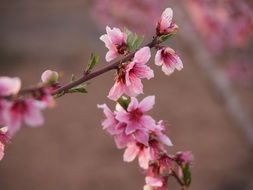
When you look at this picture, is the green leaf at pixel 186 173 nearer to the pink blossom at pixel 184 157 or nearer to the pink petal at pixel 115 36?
the pink blossom at pixel 184 157

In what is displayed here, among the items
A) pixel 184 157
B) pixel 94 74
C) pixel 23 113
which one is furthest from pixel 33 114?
pixel 184 157

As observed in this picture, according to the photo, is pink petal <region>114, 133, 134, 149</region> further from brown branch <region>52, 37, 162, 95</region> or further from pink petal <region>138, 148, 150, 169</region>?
brown branch <region>52, 37, 162, 95</region>

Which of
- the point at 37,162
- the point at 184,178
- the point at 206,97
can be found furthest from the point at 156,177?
the point at 206,97

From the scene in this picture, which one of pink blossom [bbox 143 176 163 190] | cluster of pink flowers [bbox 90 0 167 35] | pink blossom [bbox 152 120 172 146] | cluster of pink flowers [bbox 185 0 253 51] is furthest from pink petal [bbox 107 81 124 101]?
cluster of pink flowers [bbox 90 0 167 35]

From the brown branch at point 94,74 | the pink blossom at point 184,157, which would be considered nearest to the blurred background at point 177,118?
the pink blossom at point 184,157

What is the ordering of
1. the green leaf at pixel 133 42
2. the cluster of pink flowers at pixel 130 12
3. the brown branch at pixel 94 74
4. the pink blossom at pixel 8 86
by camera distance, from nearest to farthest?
the pink blossom at pixel 8 86 < the brown branch at pixel 94 74 < the green leaf at pixel 133 42 < the cluster of pink flowers at pixel 130 12

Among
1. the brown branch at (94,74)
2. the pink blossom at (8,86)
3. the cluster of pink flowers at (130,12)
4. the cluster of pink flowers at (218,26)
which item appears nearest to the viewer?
the pink blossom at (8,86)

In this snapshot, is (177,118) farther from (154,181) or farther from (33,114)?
(33,114)

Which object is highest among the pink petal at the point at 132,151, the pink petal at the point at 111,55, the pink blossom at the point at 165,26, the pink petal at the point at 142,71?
the pink blossom at the point at 165,26
